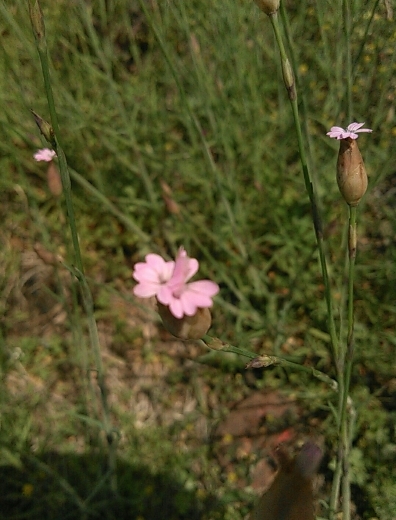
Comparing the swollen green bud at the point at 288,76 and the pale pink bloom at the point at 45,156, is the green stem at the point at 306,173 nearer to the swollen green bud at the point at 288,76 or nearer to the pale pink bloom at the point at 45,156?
the swollen green bud at the point at 288,76

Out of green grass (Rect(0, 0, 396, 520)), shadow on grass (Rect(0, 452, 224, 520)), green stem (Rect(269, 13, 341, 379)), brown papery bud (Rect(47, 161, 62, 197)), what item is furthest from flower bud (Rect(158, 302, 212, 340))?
shadow on grass (Rect(0, 452, 224, 520))

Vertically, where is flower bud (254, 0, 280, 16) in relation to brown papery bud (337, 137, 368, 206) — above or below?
above

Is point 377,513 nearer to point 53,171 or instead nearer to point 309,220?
point 309,220

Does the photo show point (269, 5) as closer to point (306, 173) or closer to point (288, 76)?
point (288, 76)

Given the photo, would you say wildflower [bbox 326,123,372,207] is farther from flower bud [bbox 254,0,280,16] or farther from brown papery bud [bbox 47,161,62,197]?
brown papery bud [bbox 47,161,62,197]

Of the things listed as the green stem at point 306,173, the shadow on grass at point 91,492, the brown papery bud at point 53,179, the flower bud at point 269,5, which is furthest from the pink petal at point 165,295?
the shadow on grass at point 91,492

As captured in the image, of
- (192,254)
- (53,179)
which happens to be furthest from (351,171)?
(192,254)

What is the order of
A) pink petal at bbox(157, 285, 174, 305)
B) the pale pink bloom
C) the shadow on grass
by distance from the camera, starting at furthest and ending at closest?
the shadow on grass < the pale pink bloom < pink petal at bbox(157, 285, 174, 305)
